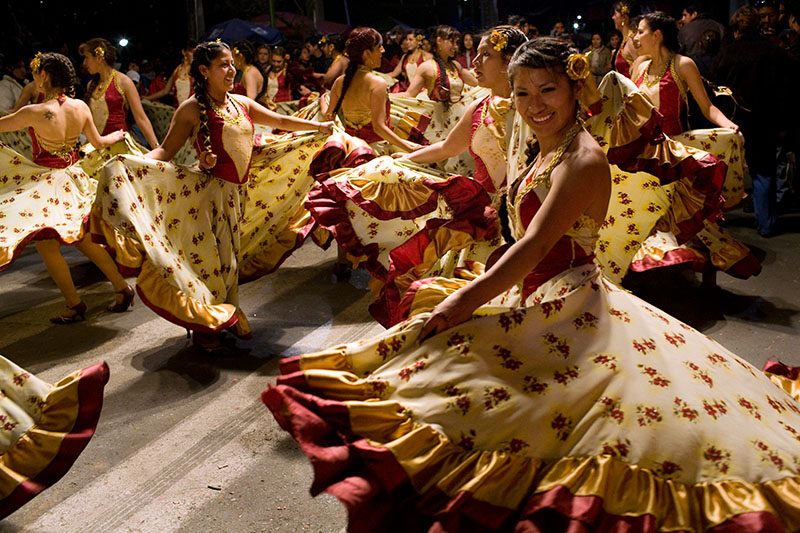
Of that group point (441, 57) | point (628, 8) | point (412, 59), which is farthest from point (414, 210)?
point (412, 59)

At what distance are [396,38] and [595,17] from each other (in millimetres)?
10687

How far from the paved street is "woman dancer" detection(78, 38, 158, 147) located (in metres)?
1.33

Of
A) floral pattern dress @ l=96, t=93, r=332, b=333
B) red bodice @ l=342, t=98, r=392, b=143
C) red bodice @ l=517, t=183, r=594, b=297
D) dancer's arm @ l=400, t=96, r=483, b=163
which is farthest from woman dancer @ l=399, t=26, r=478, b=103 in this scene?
red bodice @ l=517, t=183, r=594, b=297

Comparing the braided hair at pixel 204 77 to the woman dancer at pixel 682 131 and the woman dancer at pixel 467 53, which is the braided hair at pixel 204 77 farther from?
the woman dancer at pixel 467 53

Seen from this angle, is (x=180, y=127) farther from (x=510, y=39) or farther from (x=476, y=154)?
(x=510, y=39)

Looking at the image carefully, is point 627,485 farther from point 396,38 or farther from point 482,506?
point 396,38

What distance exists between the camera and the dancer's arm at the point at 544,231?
2.12 metres

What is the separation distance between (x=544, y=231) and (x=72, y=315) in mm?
4229

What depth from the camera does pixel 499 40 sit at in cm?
334

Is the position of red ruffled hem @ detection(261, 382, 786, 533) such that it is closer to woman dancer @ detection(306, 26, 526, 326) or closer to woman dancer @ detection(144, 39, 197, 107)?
woman dancer @ detection(306, 26, 526, 326)

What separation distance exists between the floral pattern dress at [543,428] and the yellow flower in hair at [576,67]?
0.63 m

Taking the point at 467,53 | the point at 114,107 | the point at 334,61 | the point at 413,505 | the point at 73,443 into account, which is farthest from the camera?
the point at 467,53

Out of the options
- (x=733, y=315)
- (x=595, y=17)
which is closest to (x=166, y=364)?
(x=733, y=315)

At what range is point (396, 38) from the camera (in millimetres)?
14141
